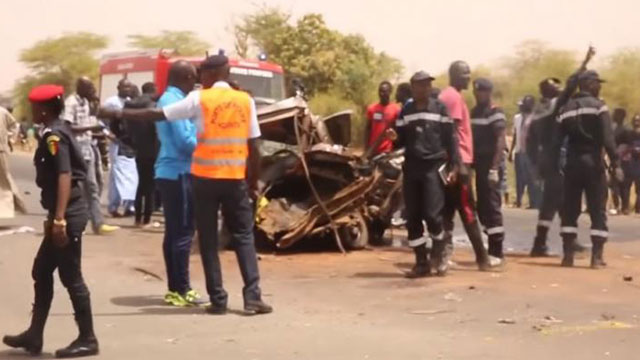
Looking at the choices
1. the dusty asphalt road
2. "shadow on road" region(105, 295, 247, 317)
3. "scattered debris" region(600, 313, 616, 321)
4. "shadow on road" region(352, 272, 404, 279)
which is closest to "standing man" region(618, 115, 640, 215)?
the dusty asphalt road

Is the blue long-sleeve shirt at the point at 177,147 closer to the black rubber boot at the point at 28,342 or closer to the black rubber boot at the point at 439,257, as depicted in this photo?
the black rubber boot at the point at 28,342

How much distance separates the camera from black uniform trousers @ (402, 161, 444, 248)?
434 inches

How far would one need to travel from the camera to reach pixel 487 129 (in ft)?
40.0

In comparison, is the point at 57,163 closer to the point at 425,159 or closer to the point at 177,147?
the point at 177,147

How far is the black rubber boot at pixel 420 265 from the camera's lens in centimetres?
1122

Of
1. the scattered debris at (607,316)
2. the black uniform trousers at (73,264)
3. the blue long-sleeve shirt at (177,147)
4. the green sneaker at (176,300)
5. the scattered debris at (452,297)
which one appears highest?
the blue long-sleeve shirt at (177,147)

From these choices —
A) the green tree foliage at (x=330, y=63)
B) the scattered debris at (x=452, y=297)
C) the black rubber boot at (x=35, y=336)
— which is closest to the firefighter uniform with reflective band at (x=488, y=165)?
the scattered debris at (x=452, y=297)

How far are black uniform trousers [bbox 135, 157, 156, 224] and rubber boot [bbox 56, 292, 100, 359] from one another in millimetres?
7326

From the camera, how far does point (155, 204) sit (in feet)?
56.8

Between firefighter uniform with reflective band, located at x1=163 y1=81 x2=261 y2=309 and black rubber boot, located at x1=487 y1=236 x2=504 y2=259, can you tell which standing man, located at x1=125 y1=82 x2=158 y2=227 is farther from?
firefighter uniform with reflective band, located at x1=163 y1=81 x2=261 y2=309

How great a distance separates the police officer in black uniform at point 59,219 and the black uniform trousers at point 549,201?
6194 mm

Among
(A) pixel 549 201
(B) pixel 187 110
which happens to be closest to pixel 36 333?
(B) pixel 187 110

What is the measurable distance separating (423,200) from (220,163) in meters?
2.42

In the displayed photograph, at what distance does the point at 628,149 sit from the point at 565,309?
10.8 meters
